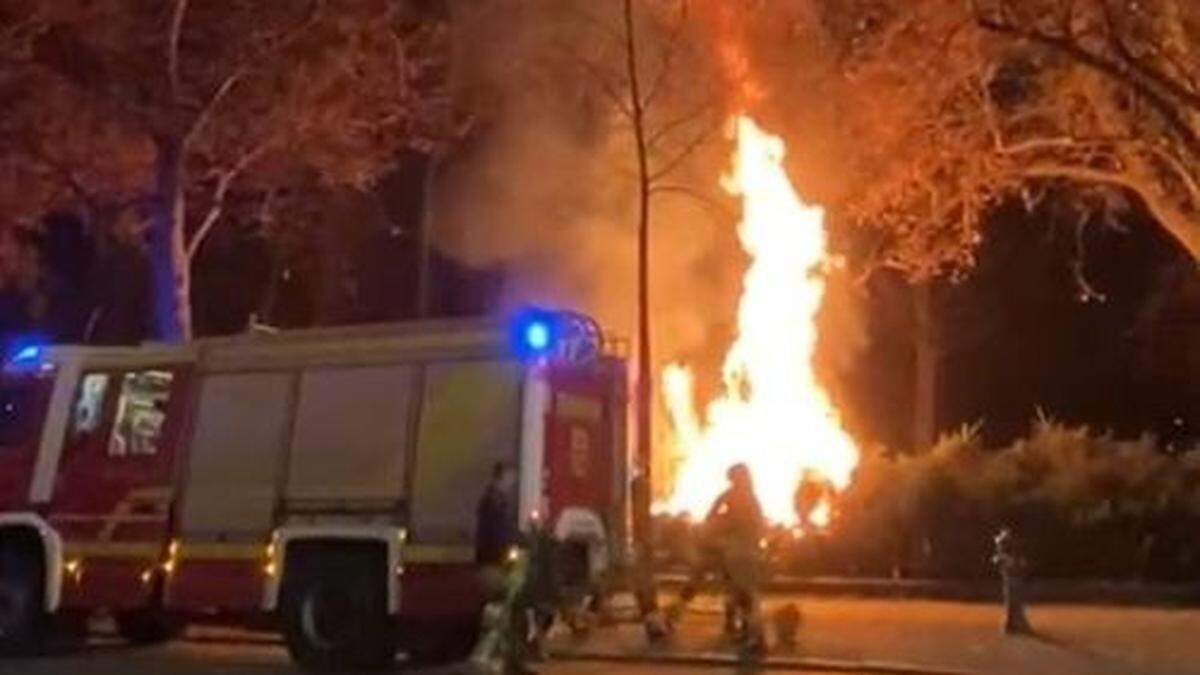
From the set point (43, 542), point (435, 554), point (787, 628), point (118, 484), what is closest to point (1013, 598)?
point (787, 628)

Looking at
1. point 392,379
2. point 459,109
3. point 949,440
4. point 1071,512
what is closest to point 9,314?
point 459,109

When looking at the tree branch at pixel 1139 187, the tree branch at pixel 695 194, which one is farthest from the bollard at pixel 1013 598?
the tree branch at pixel 695 194

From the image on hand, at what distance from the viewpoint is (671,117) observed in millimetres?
31438

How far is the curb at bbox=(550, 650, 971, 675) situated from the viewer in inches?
661

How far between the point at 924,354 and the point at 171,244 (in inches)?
706

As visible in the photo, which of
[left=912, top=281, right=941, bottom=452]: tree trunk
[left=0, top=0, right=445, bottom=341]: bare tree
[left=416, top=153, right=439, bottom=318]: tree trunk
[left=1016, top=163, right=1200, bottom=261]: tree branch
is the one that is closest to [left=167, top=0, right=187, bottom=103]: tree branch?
[left=0, top=0, right=445, bottom=341]: bare tree

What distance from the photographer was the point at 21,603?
18656 millimetres

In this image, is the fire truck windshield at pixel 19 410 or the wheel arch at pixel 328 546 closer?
the wheel arch at pixel 328 546

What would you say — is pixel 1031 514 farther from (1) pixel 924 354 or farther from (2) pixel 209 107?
(1) pixel 924 354

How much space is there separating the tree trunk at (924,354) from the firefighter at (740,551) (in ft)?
75.4

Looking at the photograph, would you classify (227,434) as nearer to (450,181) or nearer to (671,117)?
(671,117)

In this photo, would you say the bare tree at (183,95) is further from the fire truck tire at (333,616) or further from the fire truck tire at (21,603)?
the fire truck tire at (333,616)

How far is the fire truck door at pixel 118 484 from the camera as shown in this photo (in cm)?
1808

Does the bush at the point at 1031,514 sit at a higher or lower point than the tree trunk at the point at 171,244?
lower
